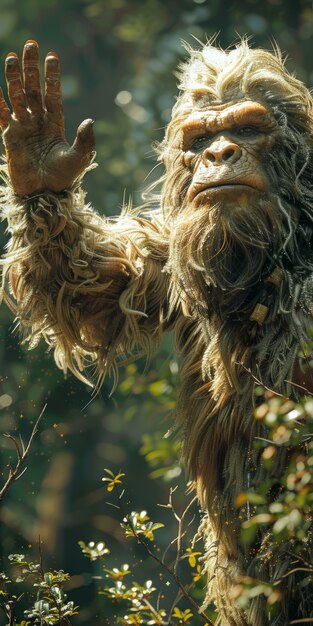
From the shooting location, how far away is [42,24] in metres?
4.87

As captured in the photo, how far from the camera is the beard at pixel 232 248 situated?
220 centimetres

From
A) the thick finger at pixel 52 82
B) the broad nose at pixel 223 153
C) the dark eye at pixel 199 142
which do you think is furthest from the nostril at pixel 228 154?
the thick finger at pixel 52 82

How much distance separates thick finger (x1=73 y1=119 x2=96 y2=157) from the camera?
2236 millimetres

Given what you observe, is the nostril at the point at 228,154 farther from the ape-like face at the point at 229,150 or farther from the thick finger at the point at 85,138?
the thick finger at the point at 85,138

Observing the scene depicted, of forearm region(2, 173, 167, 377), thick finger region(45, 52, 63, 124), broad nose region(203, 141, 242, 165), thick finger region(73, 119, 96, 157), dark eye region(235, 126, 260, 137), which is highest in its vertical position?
thick finger region(45, 52, 63, 124)

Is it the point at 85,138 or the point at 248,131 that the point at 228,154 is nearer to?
the point at 248,131

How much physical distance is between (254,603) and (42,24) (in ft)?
11.0

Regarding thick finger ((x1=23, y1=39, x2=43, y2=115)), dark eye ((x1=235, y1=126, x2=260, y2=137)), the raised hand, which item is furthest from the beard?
thick finger ((x1=23, y1=39, x2=43, y2=115))

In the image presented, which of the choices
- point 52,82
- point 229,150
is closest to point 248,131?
point 229,150

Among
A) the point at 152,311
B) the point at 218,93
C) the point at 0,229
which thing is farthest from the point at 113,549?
the point at 218,93

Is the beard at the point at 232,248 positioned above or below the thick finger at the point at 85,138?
below

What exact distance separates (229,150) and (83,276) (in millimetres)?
452

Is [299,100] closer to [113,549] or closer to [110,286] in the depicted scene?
[110,286]

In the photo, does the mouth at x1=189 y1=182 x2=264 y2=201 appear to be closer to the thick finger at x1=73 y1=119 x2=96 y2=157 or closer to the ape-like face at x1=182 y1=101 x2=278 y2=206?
the ape-like face at x1=182 y1=101 x2=278 y2=206
